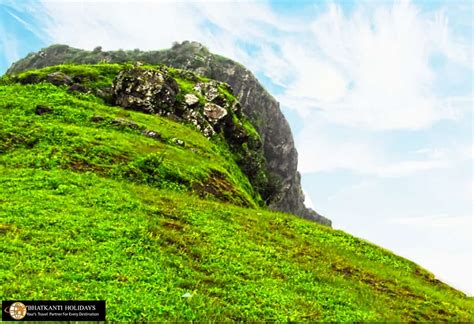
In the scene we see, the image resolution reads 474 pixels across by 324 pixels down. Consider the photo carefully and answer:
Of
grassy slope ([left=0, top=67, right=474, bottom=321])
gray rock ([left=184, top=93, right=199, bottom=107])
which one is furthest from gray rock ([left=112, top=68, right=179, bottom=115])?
grassy slope ([left=0, top=67, right=474, bottom=321])

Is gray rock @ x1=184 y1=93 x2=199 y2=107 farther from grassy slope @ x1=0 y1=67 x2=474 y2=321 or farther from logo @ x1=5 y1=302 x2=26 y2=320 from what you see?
Result: logo @ x1=5 y1=302 x2=26 y2=320

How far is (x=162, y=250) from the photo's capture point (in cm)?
2177

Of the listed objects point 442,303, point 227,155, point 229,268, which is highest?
point 227,155

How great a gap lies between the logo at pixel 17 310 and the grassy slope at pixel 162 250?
0.68 m

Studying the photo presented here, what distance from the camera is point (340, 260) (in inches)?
1122

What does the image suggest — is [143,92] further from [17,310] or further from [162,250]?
[17,310]

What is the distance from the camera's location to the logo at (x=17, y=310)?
13.2 metres

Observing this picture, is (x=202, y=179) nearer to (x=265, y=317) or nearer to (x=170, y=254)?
(x=170, y=254)

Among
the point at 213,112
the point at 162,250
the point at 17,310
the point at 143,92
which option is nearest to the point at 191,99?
the point at 213,112

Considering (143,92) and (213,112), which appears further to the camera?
(213,112)

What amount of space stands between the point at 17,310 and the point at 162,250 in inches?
346

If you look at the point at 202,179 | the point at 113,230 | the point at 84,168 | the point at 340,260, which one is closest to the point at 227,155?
the point at 202,179

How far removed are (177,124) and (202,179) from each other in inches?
865

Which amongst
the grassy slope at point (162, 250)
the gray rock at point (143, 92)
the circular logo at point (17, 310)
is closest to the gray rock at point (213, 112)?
the gray rock at point (143, 92)
